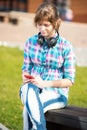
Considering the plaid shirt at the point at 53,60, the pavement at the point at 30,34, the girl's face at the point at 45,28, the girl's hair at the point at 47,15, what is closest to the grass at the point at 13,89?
the plaid shirt at the point at 53,60

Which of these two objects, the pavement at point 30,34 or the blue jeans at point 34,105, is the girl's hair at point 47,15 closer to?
the blue jeans at point 34,105

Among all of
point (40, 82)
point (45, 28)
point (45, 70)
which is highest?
point (45, 28)

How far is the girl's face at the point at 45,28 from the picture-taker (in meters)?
4.69

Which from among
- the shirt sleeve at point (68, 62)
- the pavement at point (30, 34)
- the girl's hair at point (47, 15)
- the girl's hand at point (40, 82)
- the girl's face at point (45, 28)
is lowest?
the girl's hand at point (40, 82)

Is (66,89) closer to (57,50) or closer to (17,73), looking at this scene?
Result: (57,50)

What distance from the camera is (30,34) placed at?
60.2 feet

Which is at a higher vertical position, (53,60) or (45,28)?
(45,28)

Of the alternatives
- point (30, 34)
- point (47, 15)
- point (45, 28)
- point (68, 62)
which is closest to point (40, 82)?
point (68, 62)

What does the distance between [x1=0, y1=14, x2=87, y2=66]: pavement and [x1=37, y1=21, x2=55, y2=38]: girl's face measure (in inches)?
318

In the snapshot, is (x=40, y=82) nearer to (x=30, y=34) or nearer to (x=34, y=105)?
(x=34, y=105)

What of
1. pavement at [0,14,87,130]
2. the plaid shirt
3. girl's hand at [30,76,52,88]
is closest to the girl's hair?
the plaid shirt

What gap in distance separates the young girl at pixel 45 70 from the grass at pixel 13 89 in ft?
4.26

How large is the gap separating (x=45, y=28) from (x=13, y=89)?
3.54 metres

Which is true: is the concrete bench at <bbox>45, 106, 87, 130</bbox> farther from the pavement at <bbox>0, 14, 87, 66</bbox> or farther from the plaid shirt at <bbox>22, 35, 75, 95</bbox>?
the pavement at <bbox>0, 14, 87, 66</bbox>
